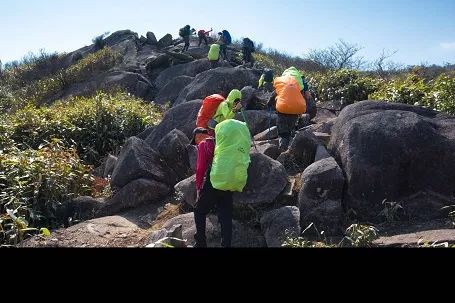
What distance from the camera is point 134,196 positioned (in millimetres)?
7680

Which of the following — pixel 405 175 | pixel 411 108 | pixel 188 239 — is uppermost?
pixel 411 108

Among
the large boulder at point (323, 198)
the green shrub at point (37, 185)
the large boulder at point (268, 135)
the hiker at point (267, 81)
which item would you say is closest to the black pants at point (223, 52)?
the hiker at point (267, 81)

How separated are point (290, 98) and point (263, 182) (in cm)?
218

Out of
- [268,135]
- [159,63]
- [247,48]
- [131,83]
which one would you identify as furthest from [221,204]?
[159,63]

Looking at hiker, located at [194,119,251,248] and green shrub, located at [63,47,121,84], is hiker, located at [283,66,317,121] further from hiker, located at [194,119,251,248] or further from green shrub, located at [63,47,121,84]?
green shrub, located at [63,47,121,84]

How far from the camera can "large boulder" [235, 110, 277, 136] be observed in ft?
32.1

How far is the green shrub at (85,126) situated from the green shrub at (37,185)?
2.35 m

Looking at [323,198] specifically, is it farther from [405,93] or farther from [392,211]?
[405,93]

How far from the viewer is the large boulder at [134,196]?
7.57 metres

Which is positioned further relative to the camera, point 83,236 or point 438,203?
Answer: point 83,236
